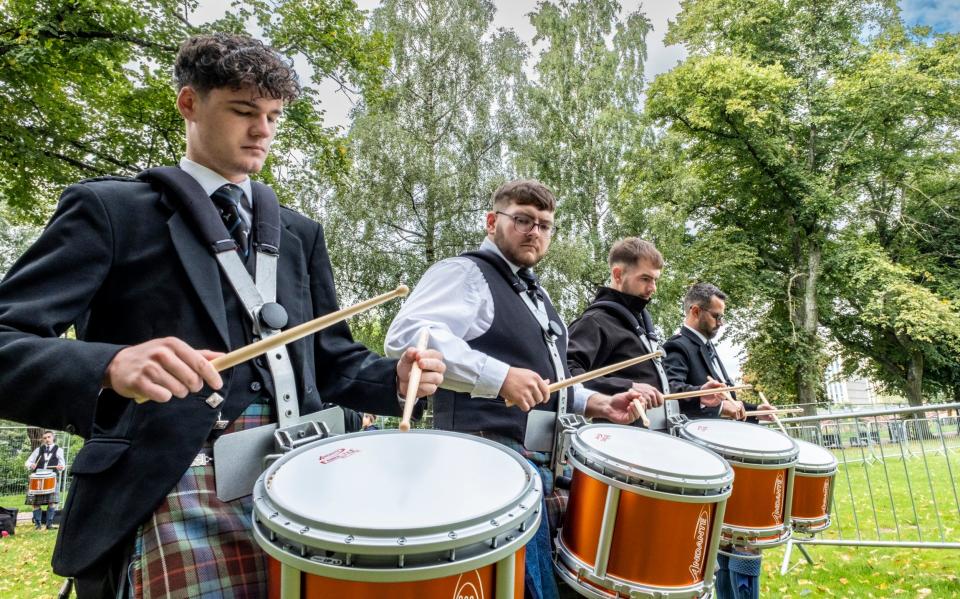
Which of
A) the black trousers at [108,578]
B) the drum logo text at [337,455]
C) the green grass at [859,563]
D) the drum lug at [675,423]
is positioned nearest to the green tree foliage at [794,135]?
the green grass at [859,563]

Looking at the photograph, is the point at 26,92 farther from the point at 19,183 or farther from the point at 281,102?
the point at 281,102

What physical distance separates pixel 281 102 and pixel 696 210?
1890cm

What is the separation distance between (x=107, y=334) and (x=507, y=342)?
145 centimetres

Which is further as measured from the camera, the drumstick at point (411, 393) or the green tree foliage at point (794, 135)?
the green tree foliage at point (794, 135)

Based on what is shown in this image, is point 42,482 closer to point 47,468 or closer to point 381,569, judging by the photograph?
point 47,468

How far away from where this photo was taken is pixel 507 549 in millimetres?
1080

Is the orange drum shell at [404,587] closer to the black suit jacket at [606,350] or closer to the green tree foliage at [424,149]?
the black suit jacket at [606,350]

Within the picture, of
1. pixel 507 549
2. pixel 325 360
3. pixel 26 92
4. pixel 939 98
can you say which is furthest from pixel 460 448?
pixel 939 98

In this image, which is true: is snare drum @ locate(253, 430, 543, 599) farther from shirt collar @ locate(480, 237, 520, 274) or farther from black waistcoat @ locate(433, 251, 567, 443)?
shirt collar @ locate(480, 237, 520, 274)

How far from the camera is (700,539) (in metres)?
1.90

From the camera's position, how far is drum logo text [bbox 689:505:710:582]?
74.1 inches

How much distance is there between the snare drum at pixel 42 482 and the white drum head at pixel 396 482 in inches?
448

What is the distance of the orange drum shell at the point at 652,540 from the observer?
1.82 metres

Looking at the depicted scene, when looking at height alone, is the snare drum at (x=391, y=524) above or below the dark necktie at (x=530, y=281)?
below
